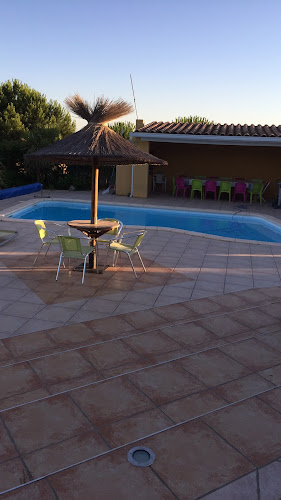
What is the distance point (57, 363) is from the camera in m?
3.88

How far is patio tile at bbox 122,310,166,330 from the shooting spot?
4.85 m

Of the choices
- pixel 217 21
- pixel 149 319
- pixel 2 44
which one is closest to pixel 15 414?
pixel 149 319

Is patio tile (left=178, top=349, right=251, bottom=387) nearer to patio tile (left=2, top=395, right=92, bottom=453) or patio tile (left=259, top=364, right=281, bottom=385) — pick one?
patio tile (left=259, top=364, right=281, bottom=385)

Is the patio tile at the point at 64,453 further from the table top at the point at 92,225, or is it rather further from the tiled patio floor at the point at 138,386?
the table top at the point at 92,225


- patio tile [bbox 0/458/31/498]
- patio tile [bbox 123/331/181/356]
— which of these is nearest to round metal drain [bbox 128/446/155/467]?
patio tile [bbox 0/458/31/498]

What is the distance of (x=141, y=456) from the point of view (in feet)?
8.89

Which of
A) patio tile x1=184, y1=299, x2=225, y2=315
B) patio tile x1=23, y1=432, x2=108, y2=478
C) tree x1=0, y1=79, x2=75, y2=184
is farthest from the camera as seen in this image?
tree x1=0, y1=79, x2=75, y2=184

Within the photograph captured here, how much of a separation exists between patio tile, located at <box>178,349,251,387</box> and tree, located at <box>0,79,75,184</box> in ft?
56.3

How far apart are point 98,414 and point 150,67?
17351mm

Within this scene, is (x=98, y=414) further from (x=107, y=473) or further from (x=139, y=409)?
(x=107, y=473)

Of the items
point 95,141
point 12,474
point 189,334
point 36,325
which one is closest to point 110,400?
point 12,474

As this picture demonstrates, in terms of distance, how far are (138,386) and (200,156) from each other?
1716 cm

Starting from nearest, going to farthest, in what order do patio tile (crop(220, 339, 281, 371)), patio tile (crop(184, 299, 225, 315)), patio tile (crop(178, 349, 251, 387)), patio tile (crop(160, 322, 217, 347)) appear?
patio tile (crop(178, 349, 251, 387)), patio tile (crop(220, 339, 281, 371)), patio tile (crop(160, 322, 217, 347)), patio tile (crop(184, 299, 225, 315))

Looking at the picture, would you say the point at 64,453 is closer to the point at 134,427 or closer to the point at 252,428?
the point at 134,427
